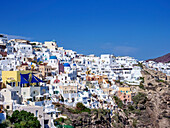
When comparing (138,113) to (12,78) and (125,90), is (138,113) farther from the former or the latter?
(12,78)

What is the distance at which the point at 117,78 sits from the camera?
63875 mm

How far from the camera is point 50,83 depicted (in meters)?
47.2

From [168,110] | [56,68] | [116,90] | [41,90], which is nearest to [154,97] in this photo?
[168,110]

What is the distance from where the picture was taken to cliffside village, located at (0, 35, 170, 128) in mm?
35938

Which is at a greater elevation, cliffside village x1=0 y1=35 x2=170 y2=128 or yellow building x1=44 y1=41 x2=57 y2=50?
yellow building x1=44 y1=41 x2=57 y2=50

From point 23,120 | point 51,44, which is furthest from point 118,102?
point 51,44

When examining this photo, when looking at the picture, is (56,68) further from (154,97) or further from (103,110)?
(154,97)

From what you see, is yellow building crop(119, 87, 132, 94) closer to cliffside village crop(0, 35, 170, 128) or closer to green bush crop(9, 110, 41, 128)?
cliffside village crop(0, 35, 170, 128)

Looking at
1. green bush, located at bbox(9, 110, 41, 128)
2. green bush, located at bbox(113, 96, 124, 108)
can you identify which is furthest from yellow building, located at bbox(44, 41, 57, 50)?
green bush, located at bbox(9, 110, 41, 128)

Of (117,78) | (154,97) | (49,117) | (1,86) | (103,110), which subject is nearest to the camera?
(49,117)

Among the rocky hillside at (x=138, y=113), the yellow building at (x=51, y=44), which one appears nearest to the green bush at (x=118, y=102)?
the rocky hillside at (x=138, y=113)

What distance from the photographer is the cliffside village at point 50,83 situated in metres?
35.9

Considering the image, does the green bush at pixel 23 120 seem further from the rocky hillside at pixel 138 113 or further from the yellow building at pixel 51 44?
the yellow building at pixel 51 44

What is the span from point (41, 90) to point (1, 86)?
5.86 metres
